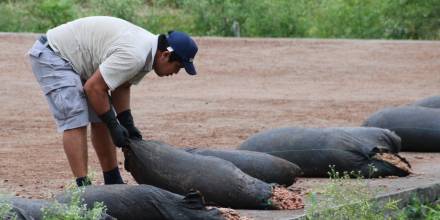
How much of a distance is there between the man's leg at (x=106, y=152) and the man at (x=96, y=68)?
0.08 m

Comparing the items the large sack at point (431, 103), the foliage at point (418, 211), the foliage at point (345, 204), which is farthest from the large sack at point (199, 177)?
the large sack at point (431, 103)

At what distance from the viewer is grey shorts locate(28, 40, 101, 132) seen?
A: 8.13 meters

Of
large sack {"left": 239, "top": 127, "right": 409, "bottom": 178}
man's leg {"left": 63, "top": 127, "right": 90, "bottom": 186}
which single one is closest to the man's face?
man's leg {"left": 63, "top": 127, "right": 90, "bottom": 186}

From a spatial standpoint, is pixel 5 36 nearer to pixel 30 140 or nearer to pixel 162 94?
pixel 162 94

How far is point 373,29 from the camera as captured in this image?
83.7ft

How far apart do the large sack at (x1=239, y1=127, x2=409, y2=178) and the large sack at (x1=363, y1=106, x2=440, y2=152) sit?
1442 mm

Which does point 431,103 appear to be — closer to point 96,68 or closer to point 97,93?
point 96,68

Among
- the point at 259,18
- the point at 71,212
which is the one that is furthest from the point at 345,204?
the point at 259,18

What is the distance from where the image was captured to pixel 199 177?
26.2ft

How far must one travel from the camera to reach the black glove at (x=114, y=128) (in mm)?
8086

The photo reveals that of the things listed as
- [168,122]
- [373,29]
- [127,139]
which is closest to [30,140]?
[168,122]

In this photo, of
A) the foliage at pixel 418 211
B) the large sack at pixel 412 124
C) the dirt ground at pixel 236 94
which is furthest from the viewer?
the dirt ground at pixel 236 94

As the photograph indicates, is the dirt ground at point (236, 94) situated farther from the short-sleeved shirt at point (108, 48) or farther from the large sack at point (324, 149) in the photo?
the large sack at point (324, 149)

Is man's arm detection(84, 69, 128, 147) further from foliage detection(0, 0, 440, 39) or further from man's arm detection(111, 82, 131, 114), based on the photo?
foliage detection(0, 0, 440, 39)
